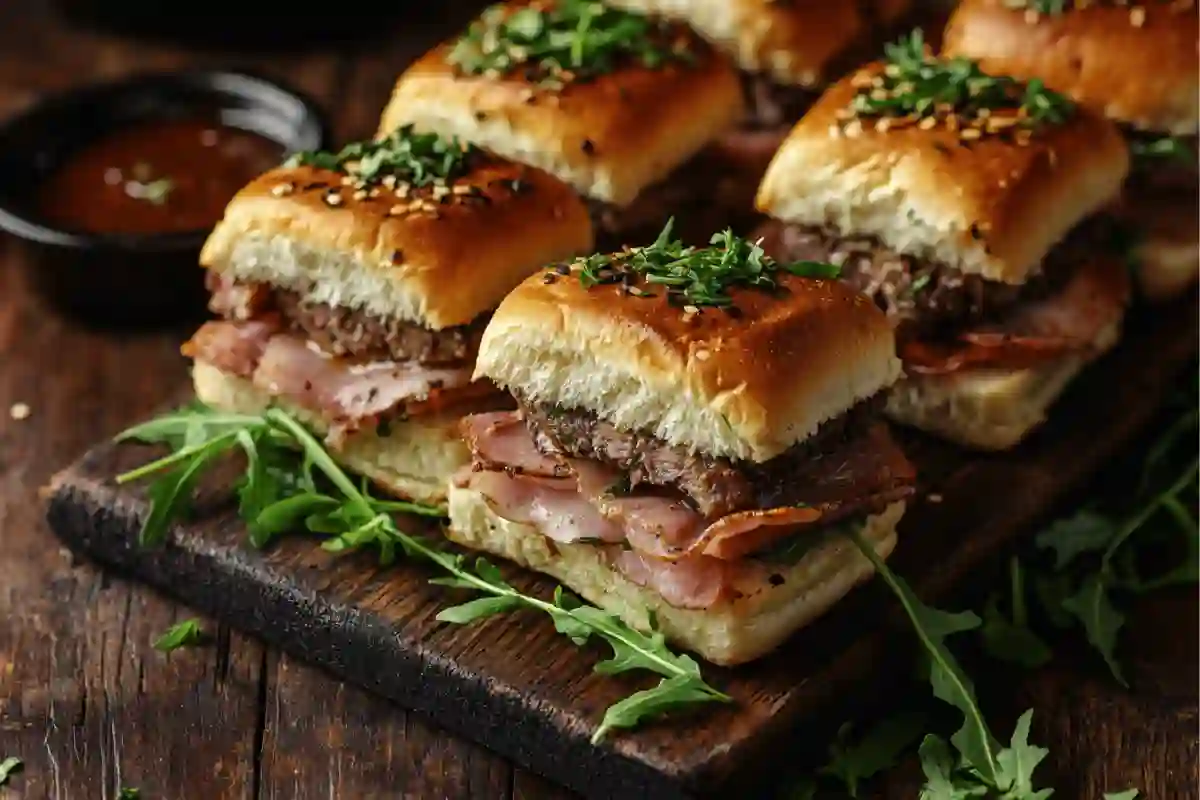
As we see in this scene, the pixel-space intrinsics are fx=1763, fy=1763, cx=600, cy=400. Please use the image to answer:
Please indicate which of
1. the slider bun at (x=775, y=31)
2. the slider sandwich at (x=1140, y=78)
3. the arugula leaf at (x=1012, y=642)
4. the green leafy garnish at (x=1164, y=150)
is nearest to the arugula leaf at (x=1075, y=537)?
the arugula leaf at (x=1012, y=642)

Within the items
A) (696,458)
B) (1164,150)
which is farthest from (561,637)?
(1164,150)

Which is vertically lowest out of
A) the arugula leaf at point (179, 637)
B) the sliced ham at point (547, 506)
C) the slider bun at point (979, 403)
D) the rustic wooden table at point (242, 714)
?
the rustic wooden table at point (242, 714)

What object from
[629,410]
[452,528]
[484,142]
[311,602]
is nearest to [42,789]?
[311,602]

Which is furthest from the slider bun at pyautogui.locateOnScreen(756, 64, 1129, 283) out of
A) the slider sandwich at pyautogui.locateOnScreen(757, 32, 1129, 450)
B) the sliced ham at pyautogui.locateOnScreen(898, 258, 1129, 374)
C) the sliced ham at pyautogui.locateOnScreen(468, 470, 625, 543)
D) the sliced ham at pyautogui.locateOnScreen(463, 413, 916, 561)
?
the sliced ham at pyautogui.locateOnScreen(468, 470, 625, 543)

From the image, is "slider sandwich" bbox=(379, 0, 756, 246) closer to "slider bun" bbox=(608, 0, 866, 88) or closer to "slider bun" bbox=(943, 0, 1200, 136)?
"slider bun" bbox=(608, 0, 866, 88)

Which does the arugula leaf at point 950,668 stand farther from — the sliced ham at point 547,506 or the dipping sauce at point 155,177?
the dipping sauce at point 155,177

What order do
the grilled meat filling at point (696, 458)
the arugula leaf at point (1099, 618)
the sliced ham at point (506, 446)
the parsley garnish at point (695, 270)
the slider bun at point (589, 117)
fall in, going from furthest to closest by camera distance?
1. the slider bun at point (589, 117)
2. the arugula leaf at point (1099, 618)
3. the sliced ham at point (506, 446)
4. the parsley garnish at point (695, 270)
5. the grilled meat filling at point (696, 458)
